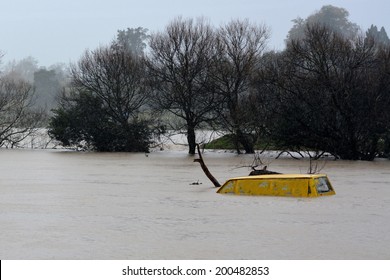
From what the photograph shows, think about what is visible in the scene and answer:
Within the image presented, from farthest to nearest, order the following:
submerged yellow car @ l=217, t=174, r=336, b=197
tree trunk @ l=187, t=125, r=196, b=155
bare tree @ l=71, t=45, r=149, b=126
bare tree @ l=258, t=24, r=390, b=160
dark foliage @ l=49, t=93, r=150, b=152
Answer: bare tree @ l=71, t=45, r=149, b=126, dark foliage @ l=49, t=93, r=150, b=152, tree trunk @ l=187, t=125, r=196, b=155, bare tree @ l=258, t=24, r=390, b=160, submerged yellow car @ l=217, t=174, r=336, b=197

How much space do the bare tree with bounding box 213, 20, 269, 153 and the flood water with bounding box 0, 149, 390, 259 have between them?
53.1 ft

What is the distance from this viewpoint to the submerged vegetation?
37594 millimetres

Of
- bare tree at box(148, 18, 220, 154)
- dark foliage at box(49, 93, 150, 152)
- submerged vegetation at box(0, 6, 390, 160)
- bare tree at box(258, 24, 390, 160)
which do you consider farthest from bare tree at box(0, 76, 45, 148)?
bare tree at box(258, 24, 390, 160)

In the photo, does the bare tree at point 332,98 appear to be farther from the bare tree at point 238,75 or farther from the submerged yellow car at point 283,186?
the submerged yellow car at point 283,186

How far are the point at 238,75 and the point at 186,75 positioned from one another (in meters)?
2.87

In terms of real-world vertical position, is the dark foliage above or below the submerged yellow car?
above

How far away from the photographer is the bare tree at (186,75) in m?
43.4

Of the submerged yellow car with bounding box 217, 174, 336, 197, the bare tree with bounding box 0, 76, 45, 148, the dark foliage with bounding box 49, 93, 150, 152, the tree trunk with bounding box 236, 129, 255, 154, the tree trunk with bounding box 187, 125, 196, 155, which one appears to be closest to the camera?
the submerged yellow car with bounding box 217, 174, 336, 197

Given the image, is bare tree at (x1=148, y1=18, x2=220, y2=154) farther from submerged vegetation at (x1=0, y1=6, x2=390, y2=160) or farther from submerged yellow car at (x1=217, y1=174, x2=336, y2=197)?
submerged yellow car at (x1=217, y1=174, x2=336, y2=197)

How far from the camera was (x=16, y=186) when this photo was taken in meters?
21.8

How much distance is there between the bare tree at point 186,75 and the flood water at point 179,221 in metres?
18.5

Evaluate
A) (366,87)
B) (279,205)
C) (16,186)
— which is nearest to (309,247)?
(279,205)

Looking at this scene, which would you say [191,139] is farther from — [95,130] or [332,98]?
[332,98]

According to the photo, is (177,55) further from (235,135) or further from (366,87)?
(366,87)
